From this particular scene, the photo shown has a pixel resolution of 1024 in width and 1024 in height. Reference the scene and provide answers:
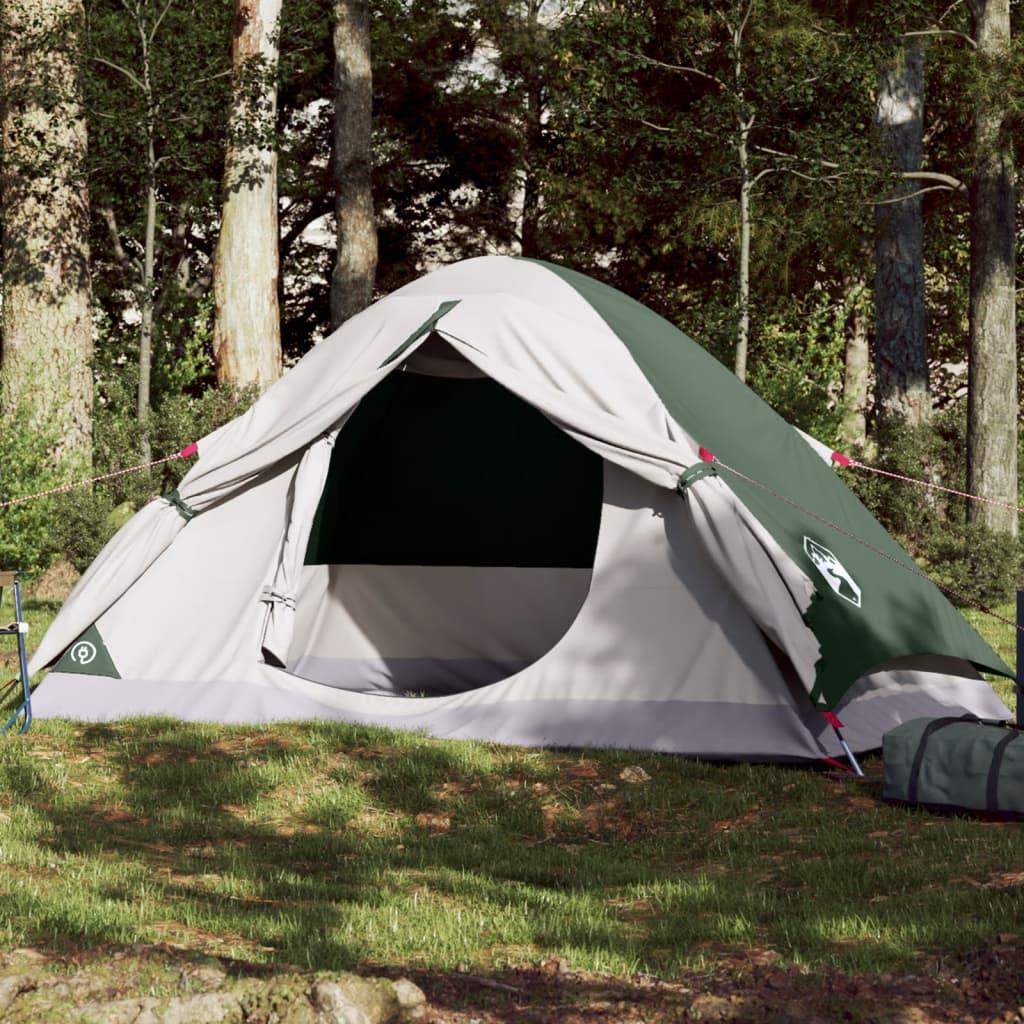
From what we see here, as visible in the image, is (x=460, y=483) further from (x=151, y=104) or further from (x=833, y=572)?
(x=151, y=104)

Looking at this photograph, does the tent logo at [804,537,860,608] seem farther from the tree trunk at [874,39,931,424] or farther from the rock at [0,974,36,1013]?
the tree trunk at [874,39,931,424]

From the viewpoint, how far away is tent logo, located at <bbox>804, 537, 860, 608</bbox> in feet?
21.6

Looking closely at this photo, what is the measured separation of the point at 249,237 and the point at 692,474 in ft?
26.7

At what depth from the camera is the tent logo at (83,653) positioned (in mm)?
7305

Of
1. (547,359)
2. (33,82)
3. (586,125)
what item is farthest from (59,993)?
(586,125)

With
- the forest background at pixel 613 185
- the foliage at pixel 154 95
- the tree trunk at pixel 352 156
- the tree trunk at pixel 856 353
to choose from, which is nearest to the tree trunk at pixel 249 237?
the forest background at pixel 613 185

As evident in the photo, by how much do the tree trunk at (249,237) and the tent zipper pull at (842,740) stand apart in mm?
8367

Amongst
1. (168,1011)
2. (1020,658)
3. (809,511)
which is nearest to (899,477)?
(809,511)

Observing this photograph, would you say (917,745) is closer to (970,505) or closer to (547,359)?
(547,359)

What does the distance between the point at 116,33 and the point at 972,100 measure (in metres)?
7.55

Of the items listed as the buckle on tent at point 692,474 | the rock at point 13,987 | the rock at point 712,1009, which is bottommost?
the rock at point 712,1009

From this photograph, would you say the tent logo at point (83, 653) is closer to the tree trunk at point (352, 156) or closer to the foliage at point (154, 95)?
the foliage at point (154, 95)

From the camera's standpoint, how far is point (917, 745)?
229 inches

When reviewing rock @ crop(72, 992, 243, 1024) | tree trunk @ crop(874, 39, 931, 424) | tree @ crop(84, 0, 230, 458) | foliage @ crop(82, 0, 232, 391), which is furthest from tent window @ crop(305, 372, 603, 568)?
tree trunk @ crop(874, 39, 931, 424)
